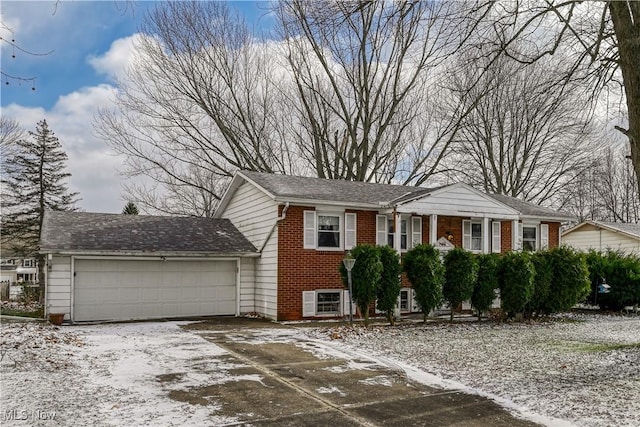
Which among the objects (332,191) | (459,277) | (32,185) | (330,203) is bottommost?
(459,277)

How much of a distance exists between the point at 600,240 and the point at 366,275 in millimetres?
19189

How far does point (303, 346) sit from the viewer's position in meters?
10.4

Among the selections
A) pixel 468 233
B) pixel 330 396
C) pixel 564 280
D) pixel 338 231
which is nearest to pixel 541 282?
pixel 564 280

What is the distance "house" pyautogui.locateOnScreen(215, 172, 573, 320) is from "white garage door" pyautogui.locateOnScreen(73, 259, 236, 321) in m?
1.20

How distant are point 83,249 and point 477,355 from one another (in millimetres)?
10277

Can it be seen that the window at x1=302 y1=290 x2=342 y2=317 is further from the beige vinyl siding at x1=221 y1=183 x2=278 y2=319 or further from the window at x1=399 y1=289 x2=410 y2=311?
the window at x1=399 y1=289 x2=410 y2=311

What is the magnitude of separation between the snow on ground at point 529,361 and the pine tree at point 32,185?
81.3 feet

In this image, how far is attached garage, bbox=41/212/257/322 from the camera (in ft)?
45.7

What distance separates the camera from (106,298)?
14523mm

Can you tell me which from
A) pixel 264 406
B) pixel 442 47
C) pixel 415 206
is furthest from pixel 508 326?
pixel 264 406

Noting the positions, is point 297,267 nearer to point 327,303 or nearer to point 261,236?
point 327,303

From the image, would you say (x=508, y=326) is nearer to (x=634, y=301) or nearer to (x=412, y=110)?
(x=634, y=301)

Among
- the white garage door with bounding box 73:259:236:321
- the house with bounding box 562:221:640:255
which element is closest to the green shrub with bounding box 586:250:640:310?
the house with bounding box 562:221:640:255

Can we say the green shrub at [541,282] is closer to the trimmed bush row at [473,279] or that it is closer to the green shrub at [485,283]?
the trimmed bush row at [473,279]
